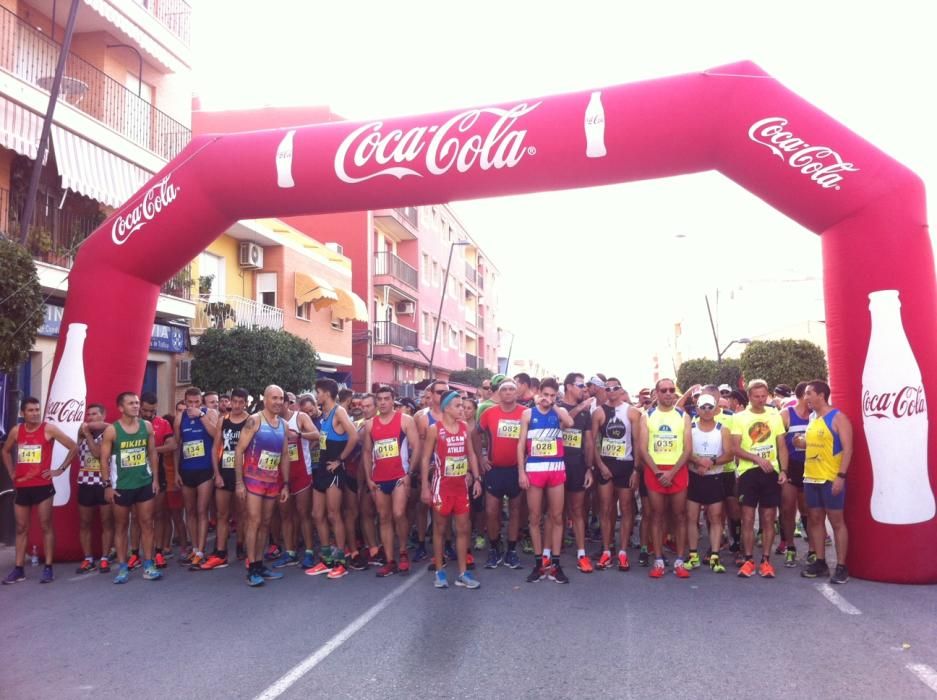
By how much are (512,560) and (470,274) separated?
47.7 meters

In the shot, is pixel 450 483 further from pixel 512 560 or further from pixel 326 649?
pixel 326 649

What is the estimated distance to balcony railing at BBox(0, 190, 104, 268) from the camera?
14914mm

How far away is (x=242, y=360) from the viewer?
67.2 ft

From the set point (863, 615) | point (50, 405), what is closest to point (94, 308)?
point (50, 405)

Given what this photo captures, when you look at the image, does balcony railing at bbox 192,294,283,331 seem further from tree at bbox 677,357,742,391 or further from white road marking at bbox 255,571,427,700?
tree at bbox 677,357,742,391

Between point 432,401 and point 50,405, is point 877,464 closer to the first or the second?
point 432,401

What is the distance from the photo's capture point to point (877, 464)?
767cm

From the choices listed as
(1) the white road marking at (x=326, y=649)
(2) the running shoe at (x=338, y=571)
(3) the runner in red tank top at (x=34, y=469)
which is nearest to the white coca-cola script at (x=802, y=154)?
(1) the white road marking at (x=326, y=649)

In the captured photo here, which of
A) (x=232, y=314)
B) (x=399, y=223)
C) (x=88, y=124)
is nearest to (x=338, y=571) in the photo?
(x=88, y=124)

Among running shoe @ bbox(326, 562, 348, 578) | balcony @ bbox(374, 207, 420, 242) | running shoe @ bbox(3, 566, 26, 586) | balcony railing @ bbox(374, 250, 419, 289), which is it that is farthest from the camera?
balcony @ bbox(374, 207, 420, 242)

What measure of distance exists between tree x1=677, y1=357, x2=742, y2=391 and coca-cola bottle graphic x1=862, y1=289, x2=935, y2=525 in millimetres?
31795

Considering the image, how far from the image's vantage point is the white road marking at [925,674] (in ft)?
15.4

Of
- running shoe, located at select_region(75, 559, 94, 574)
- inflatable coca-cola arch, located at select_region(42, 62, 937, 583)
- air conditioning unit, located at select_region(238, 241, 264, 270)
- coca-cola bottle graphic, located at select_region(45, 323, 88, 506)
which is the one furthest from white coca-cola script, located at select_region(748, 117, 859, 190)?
air conditioning unit, located at select_region(238, 241, 264, 270)

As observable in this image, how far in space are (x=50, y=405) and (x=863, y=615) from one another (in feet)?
28.3
